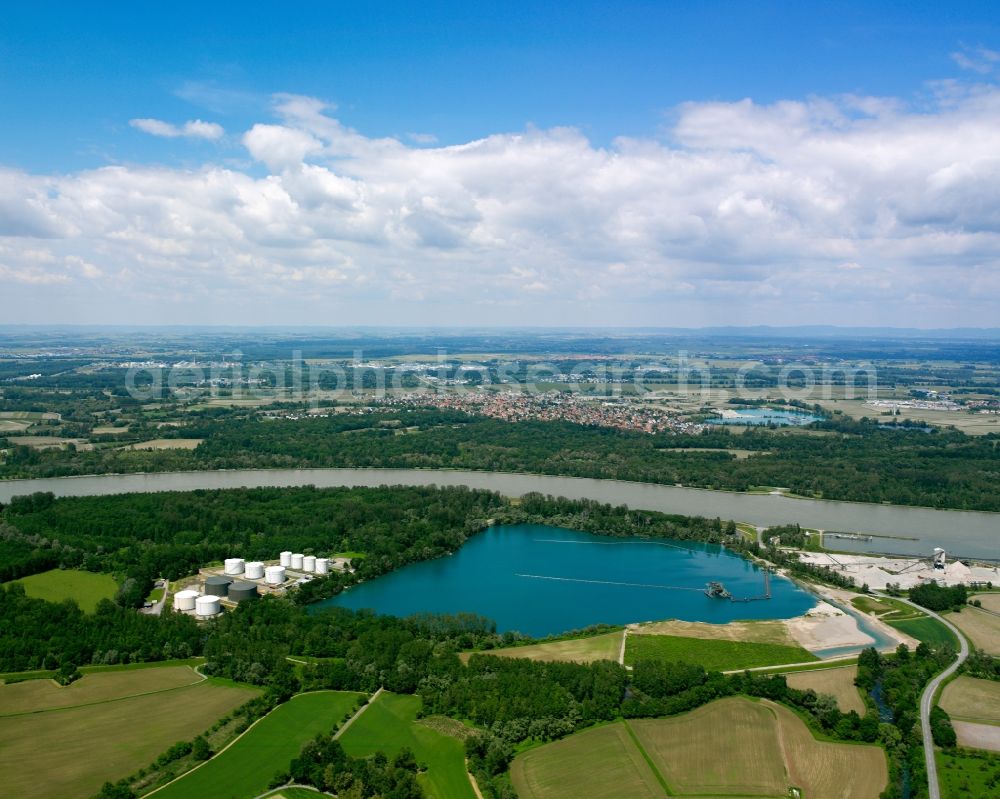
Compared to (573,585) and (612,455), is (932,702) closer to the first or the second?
(573,585)

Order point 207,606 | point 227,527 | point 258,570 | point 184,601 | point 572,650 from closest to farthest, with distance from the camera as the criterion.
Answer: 1. point 572,650
2. point 207,606
3. point 184,601
4. point 258,570
5. point 227,527

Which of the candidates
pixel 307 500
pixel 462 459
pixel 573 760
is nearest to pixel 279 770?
pixel 573 760

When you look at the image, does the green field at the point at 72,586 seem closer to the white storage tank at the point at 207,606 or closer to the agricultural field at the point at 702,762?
the white storage tank at the point at 207,606

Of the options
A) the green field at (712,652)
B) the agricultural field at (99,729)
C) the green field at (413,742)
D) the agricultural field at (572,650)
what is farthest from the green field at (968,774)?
the agricultural field at (99,729)

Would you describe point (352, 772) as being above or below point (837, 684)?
above

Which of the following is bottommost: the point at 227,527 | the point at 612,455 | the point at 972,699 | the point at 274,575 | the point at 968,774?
the point at 968,774

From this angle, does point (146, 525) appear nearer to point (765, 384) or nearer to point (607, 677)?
point (607, 677)

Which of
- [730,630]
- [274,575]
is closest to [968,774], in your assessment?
[730,630]
